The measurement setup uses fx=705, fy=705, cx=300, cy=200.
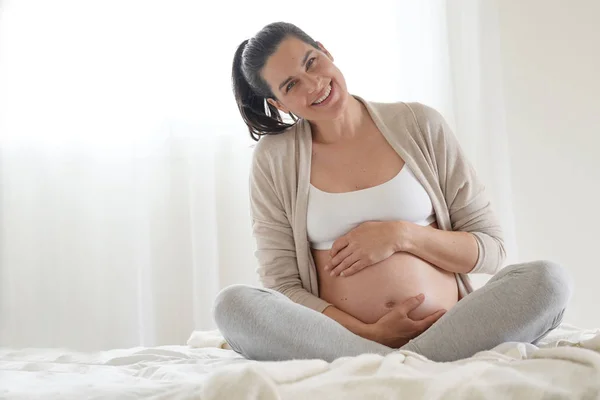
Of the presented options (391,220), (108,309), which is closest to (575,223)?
(391,220)

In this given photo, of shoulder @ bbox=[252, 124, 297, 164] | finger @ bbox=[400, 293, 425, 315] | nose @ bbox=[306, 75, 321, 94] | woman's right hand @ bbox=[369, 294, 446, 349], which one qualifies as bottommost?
woman's right hand @ bbox=[369, 294, 446, 349]

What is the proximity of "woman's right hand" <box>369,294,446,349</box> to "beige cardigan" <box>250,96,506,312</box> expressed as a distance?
7.4 inches

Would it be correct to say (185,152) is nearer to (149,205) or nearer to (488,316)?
(149,205)

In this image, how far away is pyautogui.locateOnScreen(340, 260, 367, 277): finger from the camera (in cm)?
141

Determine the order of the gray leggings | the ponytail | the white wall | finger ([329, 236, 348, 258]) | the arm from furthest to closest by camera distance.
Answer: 1. the white wall
2. the ponytail
3. the arm
4. finger ([329, 236, 348, 258])
5. the gray leggings

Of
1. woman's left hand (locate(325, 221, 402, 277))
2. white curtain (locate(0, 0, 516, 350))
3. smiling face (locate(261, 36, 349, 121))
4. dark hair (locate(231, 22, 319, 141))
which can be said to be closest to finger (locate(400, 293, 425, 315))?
woman's left hand (locate(325, 221, 402, 277))

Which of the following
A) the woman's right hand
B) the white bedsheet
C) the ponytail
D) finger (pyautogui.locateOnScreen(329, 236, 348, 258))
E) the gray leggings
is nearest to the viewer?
the white bedsheet

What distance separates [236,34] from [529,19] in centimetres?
98

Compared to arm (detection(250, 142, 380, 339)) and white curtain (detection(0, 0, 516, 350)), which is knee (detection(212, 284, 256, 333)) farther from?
white curtain (detection(0, 0, 516, 350))

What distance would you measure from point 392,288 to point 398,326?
109mm

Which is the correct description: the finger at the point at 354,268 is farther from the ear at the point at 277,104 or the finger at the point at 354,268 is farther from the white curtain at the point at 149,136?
the white curtain at the point at 149,136

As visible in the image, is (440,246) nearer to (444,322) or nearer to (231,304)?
(444,322)

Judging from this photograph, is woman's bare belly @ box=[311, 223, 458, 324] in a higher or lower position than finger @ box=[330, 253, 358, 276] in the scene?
lower

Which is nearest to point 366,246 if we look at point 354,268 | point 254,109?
point 354,268
